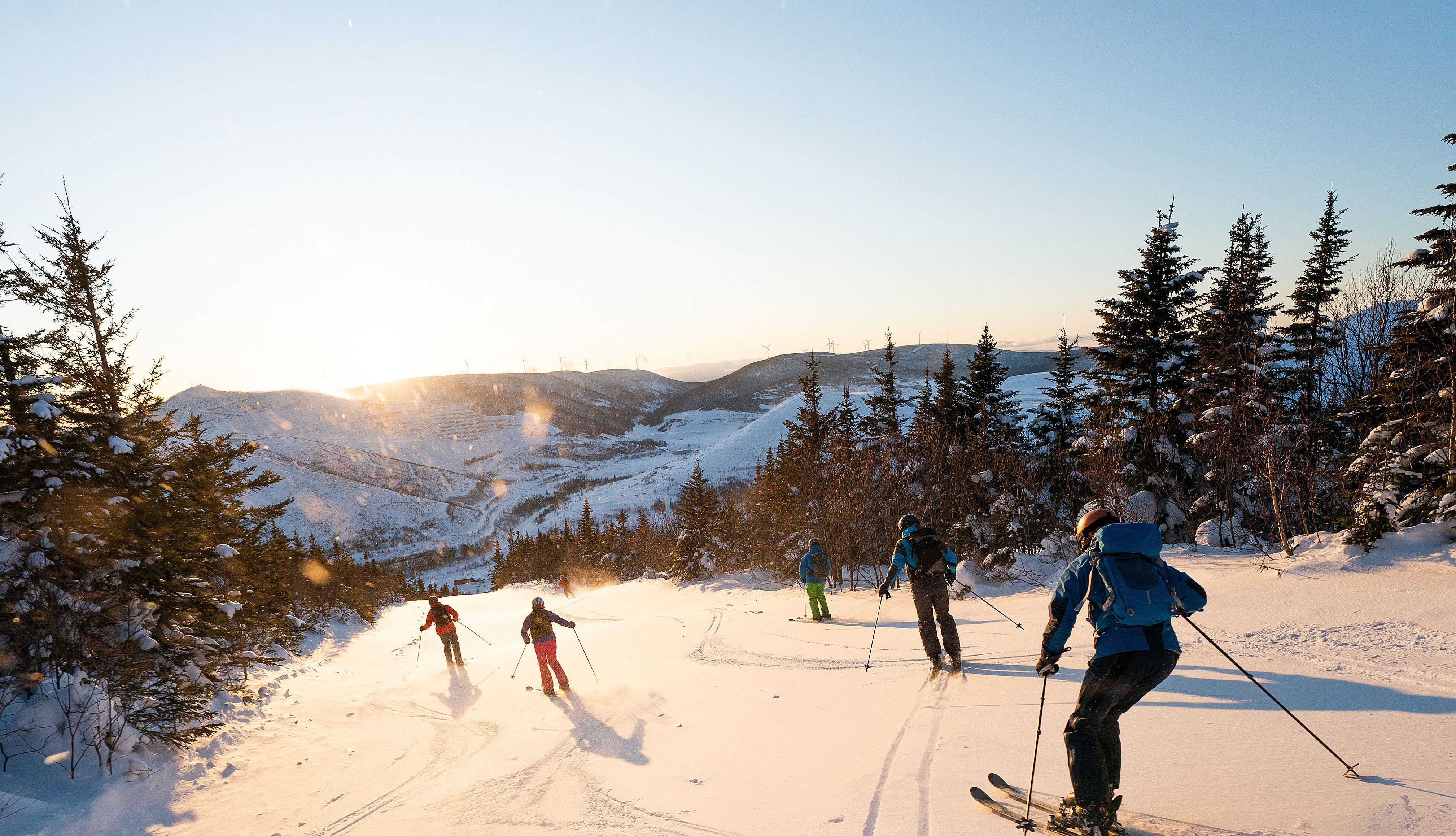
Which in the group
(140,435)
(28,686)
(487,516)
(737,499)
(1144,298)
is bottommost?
(487,516)

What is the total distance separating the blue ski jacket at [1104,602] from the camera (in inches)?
150

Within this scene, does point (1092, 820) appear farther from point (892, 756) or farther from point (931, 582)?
point (931, 582)

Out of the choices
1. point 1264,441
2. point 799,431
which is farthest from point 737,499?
point 1264,441

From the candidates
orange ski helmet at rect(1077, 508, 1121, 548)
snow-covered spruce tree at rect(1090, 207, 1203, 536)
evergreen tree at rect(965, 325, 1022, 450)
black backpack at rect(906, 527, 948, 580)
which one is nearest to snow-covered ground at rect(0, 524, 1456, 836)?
black backpack at rect(906, 527, 948, 580)

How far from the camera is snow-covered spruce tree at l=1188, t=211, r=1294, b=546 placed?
15.1m

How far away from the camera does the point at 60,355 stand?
38.8ft

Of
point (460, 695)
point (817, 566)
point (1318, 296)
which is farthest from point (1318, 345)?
point (460, 695)

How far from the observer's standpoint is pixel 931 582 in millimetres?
7852

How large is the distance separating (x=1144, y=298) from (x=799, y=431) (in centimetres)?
1744

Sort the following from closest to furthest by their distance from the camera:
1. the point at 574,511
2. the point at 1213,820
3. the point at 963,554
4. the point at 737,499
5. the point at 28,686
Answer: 1. the point at 1213,820
2. the point at 28,686
3. the point at 963,554
4. the point at 737,499
5. the point at 574,511

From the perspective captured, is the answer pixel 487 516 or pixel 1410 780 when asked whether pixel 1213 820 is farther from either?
pixel 487 516

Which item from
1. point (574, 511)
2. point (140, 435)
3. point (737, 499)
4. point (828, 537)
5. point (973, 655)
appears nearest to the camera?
point (973, 655)

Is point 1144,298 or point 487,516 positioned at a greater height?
point 1144,298

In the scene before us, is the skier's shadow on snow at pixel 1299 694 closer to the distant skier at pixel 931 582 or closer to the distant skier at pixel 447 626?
the distant skier at pixel 931 582
